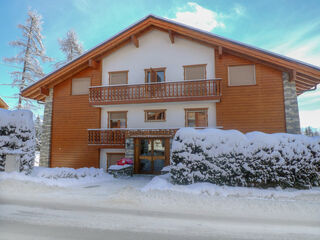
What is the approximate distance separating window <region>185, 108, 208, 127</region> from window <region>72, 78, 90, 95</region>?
7826mm

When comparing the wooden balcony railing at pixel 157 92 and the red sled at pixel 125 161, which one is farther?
the wooden balcony railing at pixel 157 92

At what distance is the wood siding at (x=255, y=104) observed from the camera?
1228 centimetres

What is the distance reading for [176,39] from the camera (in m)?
14.5

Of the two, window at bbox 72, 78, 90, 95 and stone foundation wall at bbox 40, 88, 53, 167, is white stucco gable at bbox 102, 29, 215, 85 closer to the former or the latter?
window at bbox 72, 78, 90, 95

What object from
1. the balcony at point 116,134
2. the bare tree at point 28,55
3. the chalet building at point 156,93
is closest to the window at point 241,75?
the chalet building at point 156,93

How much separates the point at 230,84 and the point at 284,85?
3132 mm

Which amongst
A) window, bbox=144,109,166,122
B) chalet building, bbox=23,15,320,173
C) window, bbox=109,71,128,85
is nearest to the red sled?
chalet building, bbox=23,15,320,173

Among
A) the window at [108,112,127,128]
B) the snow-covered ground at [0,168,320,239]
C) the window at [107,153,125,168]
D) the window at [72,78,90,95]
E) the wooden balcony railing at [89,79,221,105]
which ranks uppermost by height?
the window at [72,78,90,95]

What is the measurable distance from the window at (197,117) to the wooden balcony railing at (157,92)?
116 centimetres

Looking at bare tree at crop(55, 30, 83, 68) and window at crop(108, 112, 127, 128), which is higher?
bare tree at crop(55, 30, 83, 68)

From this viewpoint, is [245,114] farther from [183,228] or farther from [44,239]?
[44,239]

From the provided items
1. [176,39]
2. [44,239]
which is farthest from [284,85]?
[44,239]

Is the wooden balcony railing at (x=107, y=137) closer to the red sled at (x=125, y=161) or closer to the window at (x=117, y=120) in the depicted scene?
the window at (x=117, y=120)

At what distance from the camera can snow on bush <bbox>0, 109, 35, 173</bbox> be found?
960 cm
